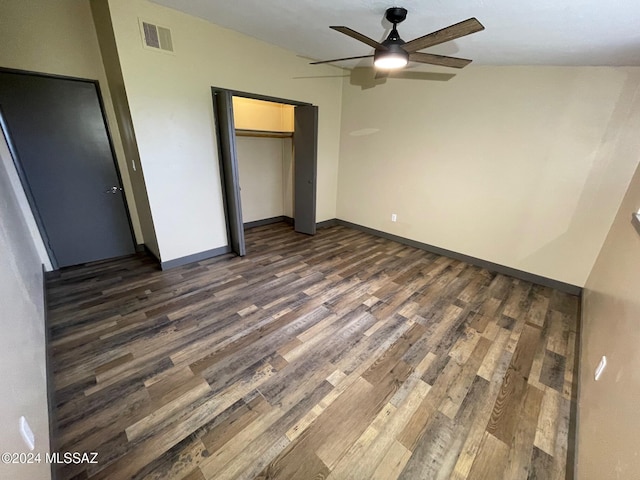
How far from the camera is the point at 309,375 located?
187cm

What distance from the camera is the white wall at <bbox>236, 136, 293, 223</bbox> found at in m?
4.61

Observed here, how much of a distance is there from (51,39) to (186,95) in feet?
4.53

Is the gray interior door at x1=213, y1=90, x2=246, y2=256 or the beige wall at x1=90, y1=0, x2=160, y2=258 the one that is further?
the gray interior door at x1=213, y1=90, x2=246, y2=256

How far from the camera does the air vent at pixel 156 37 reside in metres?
2.50

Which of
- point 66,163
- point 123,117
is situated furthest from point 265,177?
point 66,163

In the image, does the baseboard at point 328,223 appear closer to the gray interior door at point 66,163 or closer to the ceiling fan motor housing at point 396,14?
the gray interior door at point 66,163

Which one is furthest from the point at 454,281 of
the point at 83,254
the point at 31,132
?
the point at 31,132

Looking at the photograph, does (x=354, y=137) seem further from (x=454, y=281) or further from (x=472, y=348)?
(x=472, y=348)

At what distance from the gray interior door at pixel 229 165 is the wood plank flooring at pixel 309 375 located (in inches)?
28.1

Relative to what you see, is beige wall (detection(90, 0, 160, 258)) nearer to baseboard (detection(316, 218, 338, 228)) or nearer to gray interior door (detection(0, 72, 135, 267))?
gray interior door (detection(0, 72, 135, 267))

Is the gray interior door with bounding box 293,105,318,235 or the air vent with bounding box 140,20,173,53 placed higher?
the air vent with bounding box 140,20,173,53

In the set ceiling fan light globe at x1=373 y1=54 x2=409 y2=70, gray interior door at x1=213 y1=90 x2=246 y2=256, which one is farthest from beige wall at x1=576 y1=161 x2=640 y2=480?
gray interior door at x1=213 y1=90 x2=246 y2=256

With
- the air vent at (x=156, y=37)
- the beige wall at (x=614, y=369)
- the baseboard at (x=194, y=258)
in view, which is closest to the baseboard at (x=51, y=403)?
the baseboard at (x=194, y=258)

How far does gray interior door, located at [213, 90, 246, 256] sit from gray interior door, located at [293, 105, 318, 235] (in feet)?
4.54
